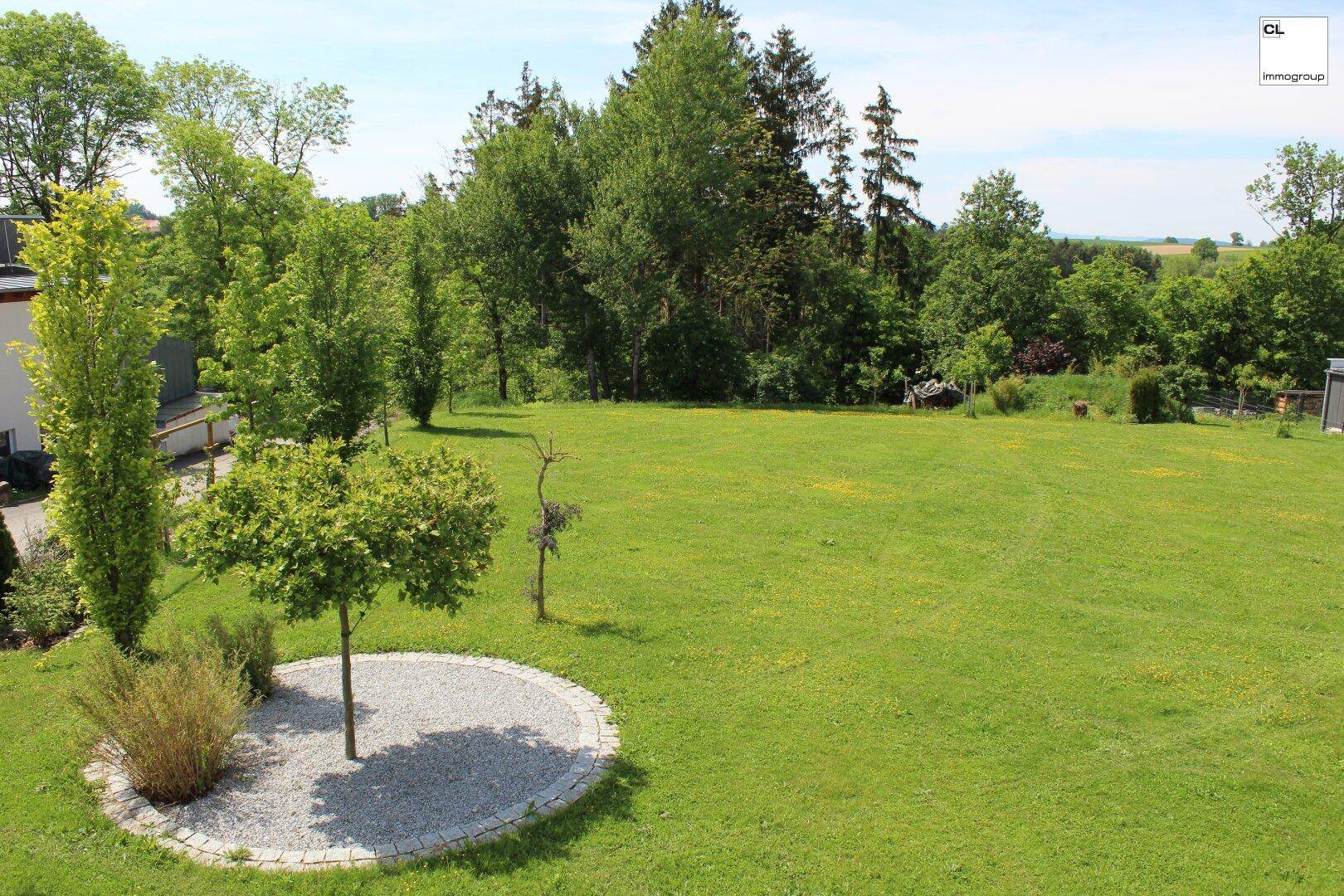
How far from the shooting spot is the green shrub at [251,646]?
32.1 ft

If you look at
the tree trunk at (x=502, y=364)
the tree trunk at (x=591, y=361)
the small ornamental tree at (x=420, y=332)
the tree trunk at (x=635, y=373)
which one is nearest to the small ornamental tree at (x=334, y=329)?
the small ornamental tree at (x=420, y=332)

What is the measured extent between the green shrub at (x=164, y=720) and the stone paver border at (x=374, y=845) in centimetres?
22

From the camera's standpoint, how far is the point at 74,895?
675 centimetres

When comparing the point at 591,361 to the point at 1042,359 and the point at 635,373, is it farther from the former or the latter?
the point at 1042,359

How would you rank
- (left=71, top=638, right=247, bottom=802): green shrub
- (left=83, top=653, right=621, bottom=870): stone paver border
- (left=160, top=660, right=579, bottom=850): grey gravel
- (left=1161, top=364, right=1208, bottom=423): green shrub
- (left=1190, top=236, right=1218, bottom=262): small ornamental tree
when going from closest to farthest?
(left=83, top=653, right=621, bottom=870): stone paver border < (left=160, top=660, right=579, bottom=850): grey gravel < (left=71, top=638, right=247, bottom=802): green shrub < (left=1161, top=364, right=1208, bottom=423): green shrub < (left=1190, top=236, right=1218, bottom=262): small ornamental tree

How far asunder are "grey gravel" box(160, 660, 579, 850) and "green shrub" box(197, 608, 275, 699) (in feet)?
0.83

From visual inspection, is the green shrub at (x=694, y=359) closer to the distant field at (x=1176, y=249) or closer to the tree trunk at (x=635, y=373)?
the tree trunk at (x=635, y=373)

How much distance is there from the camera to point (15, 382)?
76.9ft

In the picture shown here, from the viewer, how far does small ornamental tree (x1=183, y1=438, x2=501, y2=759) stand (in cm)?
747

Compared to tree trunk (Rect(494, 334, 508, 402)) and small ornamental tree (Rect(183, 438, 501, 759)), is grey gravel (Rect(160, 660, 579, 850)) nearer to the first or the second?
small ornamental tree (Rect(183, 438, 501, 759))

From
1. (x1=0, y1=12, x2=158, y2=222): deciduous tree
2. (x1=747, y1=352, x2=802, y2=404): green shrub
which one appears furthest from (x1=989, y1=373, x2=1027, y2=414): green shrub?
(x1=0, y1=12, x2=158, y2=222): deciduous tree

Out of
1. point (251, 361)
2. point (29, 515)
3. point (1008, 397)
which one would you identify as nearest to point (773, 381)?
point (1008, 397)

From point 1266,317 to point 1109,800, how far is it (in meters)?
50.3

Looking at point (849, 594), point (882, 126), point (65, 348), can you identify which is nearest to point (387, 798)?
point (65, 348)
